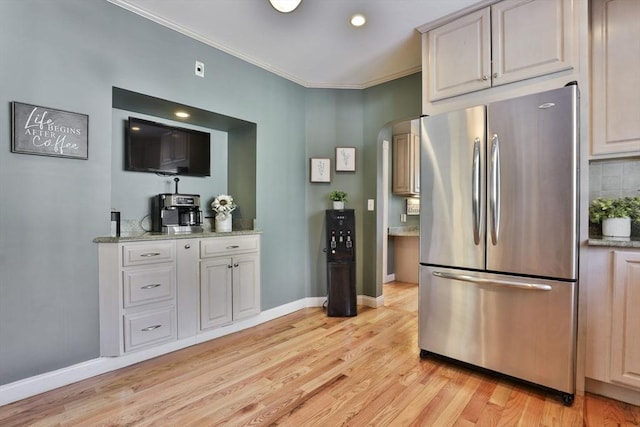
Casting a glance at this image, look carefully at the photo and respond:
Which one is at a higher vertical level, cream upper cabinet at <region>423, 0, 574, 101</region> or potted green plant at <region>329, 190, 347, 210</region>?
cream upper cabinet at <region>423, 0, 574, 101</region>

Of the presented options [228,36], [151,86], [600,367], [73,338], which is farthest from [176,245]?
[600,367]

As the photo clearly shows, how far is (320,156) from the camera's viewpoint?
12.5ft

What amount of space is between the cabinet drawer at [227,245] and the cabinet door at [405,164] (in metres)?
2.72

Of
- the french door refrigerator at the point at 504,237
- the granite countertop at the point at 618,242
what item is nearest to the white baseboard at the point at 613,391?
the french door refrigerator at the point at 504,237

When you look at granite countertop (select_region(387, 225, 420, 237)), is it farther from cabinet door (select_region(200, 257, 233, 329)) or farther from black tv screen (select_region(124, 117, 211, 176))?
black tv screen (select_region(124, 117, 211, 176))

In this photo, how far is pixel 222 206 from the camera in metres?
3.12

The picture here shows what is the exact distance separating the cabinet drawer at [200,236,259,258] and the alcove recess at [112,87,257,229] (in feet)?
0.81

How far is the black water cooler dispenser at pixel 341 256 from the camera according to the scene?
3.42 meters

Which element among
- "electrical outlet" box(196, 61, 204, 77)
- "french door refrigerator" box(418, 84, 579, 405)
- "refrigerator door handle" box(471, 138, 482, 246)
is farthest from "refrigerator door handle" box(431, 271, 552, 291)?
"electrical outlet" box(196, 61, 204, 77)

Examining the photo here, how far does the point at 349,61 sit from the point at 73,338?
3.36m

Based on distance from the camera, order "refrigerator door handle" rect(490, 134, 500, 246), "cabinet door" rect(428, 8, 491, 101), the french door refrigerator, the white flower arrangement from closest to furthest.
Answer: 1. the french door refrigerator
2. "refrigerator door handle" rect(490, 134, 500, 246)
3. "cabinet door" rect(428, 8, 491, 101)
4. the white flower arrangement

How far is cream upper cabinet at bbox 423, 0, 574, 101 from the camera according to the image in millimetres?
1899

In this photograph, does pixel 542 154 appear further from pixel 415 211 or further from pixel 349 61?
pixel 415 211

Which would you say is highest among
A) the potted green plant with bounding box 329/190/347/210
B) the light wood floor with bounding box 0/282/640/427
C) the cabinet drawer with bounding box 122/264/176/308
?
the potted green plant with bounding box 329/190/347/210
